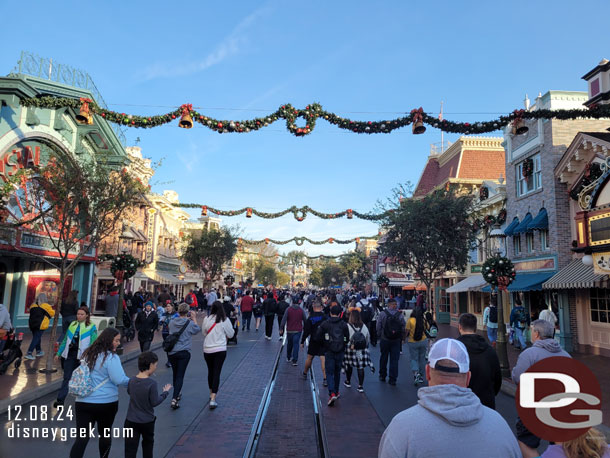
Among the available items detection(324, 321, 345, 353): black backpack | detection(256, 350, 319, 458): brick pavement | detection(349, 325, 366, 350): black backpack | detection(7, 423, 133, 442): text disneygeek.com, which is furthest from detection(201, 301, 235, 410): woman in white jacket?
detection(349, 325, 366, 350): black backpack

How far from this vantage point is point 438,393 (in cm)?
201

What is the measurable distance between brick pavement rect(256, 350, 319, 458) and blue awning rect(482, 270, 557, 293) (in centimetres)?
1112

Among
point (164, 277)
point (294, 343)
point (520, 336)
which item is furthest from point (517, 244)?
point (164, 277)

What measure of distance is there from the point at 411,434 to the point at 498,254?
1154 cm

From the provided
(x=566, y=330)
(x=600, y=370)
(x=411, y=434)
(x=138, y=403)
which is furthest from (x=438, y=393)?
(x=566, y=330)

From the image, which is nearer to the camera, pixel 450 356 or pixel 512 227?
pixel 450 356

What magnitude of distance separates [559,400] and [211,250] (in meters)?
41.0

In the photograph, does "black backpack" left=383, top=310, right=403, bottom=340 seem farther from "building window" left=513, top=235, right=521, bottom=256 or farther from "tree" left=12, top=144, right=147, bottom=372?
"building window" left=513, top=235, right=521, bottom=256

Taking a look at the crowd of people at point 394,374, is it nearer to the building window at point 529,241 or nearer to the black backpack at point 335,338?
the black backpack at point 335,338

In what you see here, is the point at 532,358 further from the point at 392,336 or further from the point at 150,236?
the point at 150,236

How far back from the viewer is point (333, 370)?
790 cm

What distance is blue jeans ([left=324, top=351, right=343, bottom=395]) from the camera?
7777 millimetres

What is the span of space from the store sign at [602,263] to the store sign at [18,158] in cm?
1895

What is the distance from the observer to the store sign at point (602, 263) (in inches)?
495
